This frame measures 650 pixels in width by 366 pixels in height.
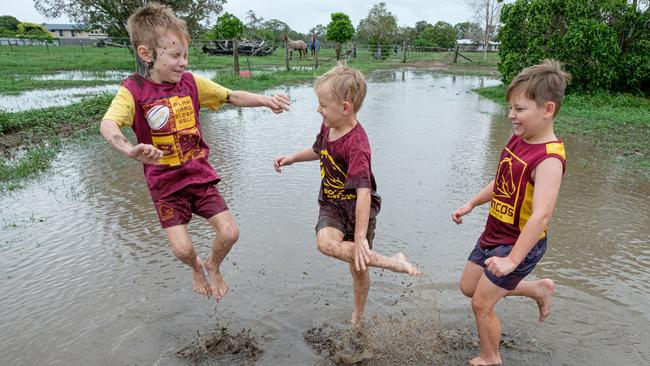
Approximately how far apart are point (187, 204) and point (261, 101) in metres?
0.88

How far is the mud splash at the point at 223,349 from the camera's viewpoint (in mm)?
3035

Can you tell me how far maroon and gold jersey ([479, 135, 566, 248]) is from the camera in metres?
2.46

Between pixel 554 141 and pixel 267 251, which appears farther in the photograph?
pixel 267 251

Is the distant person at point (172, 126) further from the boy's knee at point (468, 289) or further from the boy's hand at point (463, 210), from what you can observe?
the boy's knee at point (468, 289)

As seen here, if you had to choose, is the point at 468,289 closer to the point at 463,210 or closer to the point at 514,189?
A: the point at 463,210

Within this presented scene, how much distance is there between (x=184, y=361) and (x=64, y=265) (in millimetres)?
1819

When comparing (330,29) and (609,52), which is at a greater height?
(330,29)

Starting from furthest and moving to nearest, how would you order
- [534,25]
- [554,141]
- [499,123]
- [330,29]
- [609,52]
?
[330,29] < [534,25] < [609,52] < [499,123] < [554,141]

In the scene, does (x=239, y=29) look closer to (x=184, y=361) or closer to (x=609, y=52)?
(x=609, y=52)

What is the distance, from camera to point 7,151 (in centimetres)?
749

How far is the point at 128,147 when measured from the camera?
8.84ft

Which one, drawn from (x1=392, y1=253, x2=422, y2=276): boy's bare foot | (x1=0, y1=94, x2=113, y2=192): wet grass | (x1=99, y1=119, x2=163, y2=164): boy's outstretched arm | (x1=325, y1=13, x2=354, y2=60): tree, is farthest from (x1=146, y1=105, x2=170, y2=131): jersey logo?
(x1=325, y1=13, x2=354, y2=60): tree

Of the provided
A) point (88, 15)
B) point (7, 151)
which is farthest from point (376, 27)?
point (7, 151)

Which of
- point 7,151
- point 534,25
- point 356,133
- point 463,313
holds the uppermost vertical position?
point 534,25
